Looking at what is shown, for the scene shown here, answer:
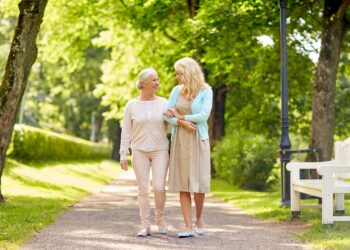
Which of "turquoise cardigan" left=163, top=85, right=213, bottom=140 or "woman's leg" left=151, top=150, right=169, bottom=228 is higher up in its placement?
"turquoise cardigan" left=163, top=85, right=213, bottom=140

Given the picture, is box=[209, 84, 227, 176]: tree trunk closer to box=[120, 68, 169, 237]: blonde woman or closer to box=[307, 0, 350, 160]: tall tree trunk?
box=[307, 0, 350, 160]: tall tree trunk

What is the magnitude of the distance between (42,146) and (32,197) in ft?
43.5

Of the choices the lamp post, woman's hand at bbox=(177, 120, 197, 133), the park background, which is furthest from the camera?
the park background

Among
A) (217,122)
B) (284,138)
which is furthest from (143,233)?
(217,122)

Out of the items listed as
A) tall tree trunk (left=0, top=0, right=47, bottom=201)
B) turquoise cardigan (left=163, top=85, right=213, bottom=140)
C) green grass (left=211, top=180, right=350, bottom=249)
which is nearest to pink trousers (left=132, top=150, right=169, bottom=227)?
Answer: turquoise cardigan (left=163, top=85, right=213, bottom=140)

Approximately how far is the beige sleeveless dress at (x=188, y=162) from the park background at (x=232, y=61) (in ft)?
4.89

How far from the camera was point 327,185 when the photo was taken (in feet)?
29.1

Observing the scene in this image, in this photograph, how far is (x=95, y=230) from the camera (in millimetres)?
9539

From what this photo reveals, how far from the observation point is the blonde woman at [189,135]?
8.52 m

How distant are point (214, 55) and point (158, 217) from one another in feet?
35.7

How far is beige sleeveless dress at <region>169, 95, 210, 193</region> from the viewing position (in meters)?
8.55

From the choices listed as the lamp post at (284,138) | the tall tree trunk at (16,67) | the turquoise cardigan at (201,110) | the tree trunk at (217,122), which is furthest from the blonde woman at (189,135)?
the tree trunk at (217,122)

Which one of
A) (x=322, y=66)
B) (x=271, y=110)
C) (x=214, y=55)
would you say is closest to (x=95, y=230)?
(x=322, y=66)

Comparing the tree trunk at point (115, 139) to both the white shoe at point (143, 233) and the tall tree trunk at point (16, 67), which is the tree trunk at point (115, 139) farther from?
the white shoe at point (143, 233)
